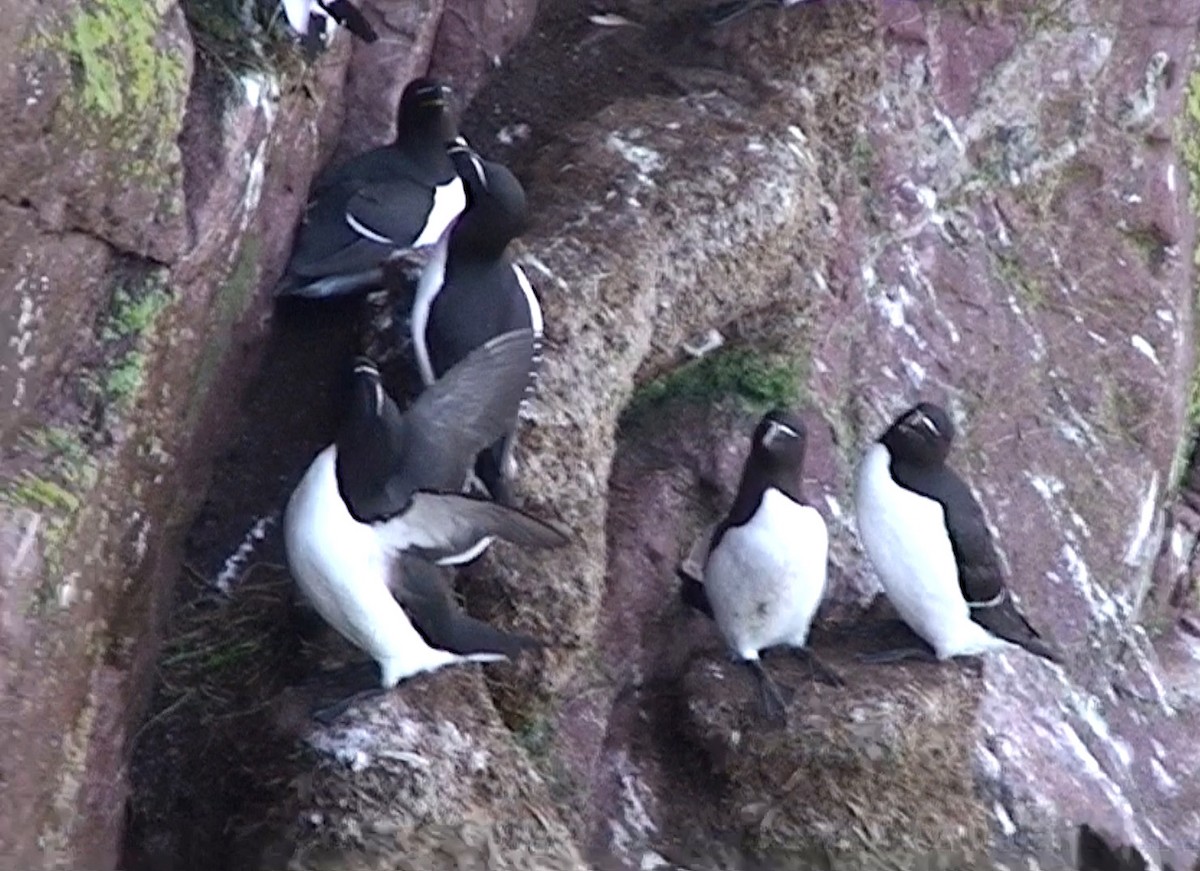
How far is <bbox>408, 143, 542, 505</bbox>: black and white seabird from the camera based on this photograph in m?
5.32

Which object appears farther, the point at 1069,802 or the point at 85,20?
the point at 1069,802

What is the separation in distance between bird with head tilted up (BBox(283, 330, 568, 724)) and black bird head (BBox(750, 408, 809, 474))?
3.40ft

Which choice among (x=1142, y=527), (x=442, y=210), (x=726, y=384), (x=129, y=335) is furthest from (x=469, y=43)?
(x=1142, y=527)

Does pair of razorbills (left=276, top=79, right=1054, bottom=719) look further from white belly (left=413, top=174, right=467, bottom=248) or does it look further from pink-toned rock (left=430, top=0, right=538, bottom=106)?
pink-toned rock (left=430, top=0, right=538, bottom=106)

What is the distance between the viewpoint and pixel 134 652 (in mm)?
5000

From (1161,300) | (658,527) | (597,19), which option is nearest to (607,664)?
(658,527)

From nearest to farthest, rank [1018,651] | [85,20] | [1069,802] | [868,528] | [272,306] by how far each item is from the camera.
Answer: [85,20], [272,306], [868,528], [1069,802], [1018,651]

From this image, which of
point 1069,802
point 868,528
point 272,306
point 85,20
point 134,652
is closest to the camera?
point 85,20

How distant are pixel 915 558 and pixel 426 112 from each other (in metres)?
1.83

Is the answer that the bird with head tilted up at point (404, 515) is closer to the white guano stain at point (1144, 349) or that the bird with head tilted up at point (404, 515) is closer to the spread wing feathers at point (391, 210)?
the spread wing feathers at point (391, 210)

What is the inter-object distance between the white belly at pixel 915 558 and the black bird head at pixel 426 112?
152cm

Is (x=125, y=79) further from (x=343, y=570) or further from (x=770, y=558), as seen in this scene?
(x=770, y=558)

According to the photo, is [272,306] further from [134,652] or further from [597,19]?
[597,19]

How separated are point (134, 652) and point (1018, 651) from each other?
322cm
